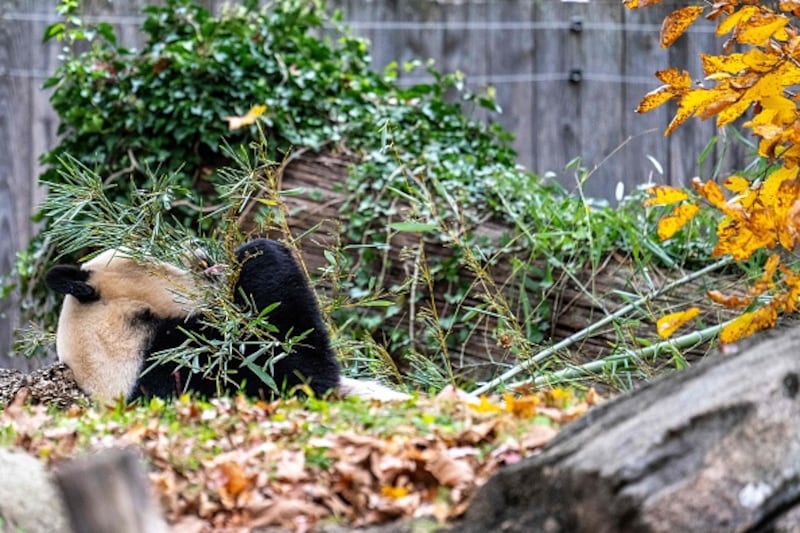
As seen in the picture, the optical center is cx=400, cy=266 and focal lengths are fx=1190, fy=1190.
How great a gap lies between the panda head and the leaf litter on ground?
133 cm

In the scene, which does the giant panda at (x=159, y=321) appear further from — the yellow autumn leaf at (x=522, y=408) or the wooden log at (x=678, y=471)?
the wooden log at (x=678, y=471)

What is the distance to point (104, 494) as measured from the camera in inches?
78.2

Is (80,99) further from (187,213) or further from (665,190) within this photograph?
(665,190)

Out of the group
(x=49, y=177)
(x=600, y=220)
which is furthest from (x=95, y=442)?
(x=49, y=177)

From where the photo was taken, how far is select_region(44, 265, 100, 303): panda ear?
4.97 meters

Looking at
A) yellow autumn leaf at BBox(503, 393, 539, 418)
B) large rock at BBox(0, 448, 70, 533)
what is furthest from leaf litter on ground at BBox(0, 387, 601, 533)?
large rock at BBox(0, 448, 70, 533)

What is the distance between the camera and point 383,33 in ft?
31.2

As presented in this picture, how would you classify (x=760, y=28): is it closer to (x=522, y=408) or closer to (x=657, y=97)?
(x=657, y=97)

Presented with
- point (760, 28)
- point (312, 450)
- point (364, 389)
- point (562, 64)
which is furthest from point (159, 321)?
point (562, 64)

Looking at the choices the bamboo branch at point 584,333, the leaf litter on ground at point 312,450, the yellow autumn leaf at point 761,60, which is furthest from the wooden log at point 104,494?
the bamboo branch at point 584,333

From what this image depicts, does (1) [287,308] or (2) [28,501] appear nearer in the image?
(2) [28,501]

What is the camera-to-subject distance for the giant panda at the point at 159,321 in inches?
186

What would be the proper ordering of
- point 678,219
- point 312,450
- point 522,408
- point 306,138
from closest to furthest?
point 312,450 → point 522,408 → point 678,219 → point 306,138

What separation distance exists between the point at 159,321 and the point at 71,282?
15.7 inches
